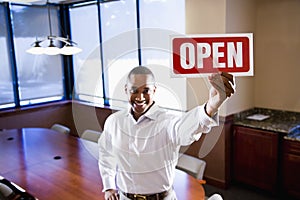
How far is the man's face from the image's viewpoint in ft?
3.68

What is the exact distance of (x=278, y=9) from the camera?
3.57 metres

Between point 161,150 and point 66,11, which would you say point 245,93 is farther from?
point 66,11

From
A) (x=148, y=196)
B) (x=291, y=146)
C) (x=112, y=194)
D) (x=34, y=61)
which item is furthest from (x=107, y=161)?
(x=34, y=61)

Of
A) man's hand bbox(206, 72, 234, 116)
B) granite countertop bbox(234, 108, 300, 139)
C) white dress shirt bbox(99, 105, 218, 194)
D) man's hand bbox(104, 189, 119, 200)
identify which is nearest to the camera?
man's hand bbox(206, 72, 234, 116)

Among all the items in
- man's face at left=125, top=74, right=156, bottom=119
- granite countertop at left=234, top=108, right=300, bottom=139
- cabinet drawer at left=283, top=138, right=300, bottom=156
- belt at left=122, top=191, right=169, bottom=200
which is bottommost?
cabinet drawer at left=283, top=138, right=300, bottom=156

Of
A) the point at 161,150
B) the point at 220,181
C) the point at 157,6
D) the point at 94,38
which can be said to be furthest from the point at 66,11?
the point at 161,150

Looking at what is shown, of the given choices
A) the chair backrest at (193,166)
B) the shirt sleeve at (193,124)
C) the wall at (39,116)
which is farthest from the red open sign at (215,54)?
the wall at (39,116)

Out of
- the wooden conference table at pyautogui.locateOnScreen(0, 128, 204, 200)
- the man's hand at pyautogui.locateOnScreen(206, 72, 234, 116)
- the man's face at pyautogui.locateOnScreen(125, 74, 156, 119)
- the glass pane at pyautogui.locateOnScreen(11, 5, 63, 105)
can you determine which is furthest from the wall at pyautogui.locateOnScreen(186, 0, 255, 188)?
the glass pane at pyautogui.locateOnScreen(11, 5, 63, 105)

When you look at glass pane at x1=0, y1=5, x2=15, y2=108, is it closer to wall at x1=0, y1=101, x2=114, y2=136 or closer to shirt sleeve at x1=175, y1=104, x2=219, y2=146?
wall at x1=0, y1=101, x2=114, y2=136

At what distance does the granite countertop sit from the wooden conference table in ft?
4.56

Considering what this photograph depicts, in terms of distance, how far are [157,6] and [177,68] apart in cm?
336

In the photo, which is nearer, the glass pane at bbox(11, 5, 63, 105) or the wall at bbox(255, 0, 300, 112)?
the wall at bbox(255, 0, 300, 112)

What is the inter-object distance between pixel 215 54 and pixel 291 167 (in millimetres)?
2704

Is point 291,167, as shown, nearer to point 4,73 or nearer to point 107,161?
point 107,161
